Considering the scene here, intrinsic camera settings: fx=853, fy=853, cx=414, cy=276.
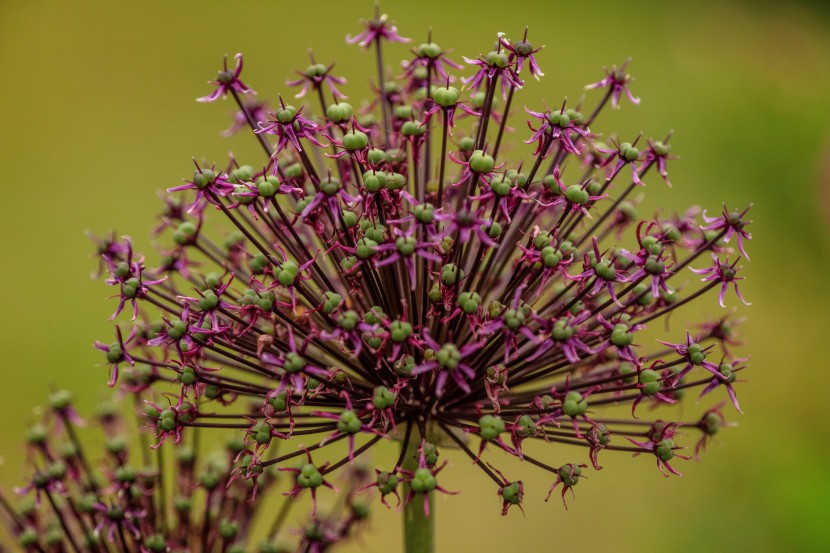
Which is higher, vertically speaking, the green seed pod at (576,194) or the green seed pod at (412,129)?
the green seed pod at (412,129)

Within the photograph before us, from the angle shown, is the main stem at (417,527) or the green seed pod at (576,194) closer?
the green seed pod at (576,194)

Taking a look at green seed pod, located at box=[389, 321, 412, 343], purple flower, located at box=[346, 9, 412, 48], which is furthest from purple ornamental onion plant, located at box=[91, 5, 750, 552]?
purple flower, located at box=[346, 9, 412, 48]

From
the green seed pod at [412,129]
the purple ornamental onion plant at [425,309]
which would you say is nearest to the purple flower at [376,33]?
the purple ornamental onion plant at [425,309]

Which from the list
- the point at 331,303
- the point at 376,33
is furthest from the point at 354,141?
the point at 376,33

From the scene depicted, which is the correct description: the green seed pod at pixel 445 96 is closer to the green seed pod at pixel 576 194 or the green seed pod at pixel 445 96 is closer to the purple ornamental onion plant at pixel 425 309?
the purple ornamental onion plant at pixel 425 309

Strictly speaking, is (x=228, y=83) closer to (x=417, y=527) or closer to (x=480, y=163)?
(x=480, y=163)

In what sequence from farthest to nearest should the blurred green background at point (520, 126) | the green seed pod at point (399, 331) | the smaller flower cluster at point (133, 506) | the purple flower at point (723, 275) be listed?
the blurred green background at point (520, 126) < the smaller flower cluster at point (133, 506) < the purple flower at point (723, 275) < the green seed pod at point (399, 331)

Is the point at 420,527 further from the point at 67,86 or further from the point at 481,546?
the point at 67,86
